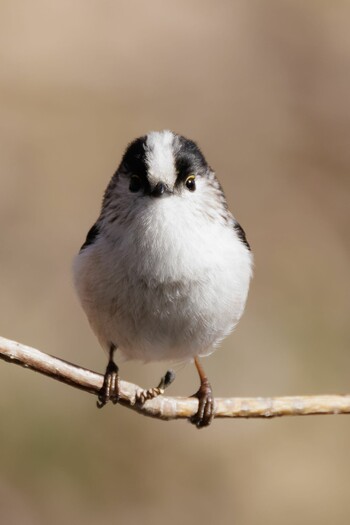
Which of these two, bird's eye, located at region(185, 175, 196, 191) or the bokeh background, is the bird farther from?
the bokeh background

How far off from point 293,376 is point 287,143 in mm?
2156

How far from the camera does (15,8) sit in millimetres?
7773

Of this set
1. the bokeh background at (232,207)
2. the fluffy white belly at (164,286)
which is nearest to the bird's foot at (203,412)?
the fluffy white belly at (164,286)

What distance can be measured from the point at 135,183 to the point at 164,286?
1.33ft

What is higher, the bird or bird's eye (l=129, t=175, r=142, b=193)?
bird's eye (l=129, t=175, r=142, b=193)

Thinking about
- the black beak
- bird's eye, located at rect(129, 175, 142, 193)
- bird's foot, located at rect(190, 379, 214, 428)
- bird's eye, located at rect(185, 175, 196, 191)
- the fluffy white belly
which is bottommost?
bird's foot, located at rect(190, 379, 214, 428)

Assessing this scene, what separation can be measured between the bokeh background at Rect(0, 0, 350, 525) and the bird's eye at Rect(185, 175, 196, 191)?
2380 mm

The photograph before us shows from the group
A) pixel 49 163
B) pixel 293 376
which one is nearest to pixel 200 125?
pixel 49 163

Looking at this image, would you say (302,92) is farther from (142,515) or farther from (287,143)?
(142,515)

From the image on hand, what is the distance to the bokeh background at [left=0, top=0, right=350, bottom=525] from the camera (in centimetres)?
561

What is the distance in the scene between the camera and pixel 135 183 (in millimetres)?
3461

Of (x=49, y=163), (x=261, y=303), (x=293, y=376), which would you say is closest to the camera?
(x=293, y=376)

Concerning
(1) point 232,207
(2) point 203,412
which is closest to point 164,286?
(2) point 203,412

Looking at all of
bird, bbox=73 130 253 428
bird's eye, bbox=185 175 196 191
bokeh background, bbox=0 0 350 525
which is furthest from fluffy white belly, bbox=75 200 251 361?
bokeh background, bbox=0 0 350 525
